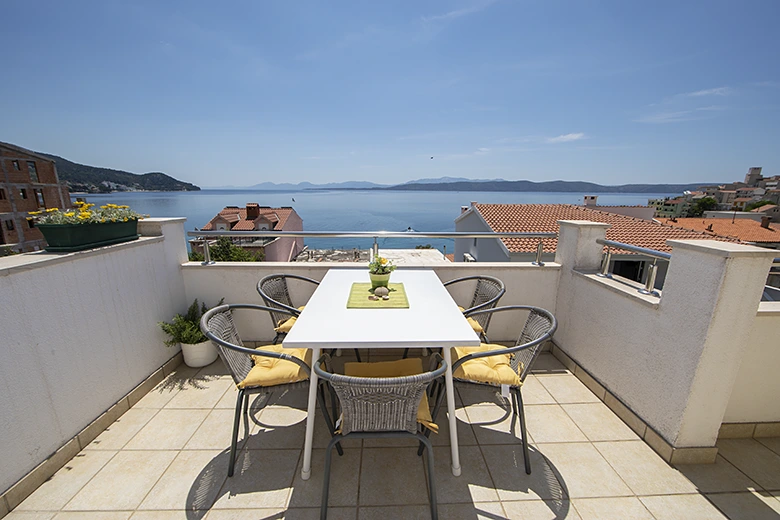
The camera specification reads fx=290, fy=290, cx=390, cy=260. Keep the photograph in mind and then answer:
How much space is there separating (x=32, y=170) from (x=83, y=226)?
45.5 m

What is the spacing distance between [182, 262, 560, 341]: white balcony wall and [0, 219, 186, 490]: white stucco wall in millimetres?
365

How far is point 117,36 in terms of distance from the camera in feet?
15.0

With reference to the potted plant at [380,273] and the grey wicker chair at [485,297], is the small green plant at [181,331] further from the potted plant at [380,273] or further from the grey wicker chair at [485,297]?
the grey wicker chair at [485,297]

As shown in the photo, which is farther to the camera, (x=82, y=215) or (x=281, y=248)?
(x=281, y=248)

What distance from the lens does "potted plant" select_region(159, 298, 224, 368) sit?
2.57 metres

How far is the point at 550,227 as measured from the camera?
37.3ft

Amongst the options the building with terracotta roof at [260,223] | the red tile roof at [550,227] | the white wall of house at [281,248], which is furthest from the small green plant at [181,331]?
the building with terracotta roof at [260,223]

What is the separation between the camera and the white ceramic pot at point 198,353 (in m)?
2.63

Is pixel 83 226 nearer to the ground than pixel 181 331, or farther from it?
farther from it

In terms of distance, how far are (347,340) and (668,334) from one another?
6.24 ft

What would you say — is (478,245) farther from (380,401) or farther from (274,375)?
(380,401)

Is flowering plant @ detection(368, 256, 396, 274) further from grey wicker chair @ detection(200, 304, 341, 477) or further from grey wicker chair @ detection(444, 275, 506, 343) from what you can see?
grey wicker chair @ detection(200, 304, 341, 477)

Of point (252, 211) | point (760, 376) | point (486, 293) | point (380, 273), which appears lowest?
point (252, 211)

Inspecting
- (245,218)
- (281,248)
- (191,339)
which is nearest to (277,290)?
(191,339)
